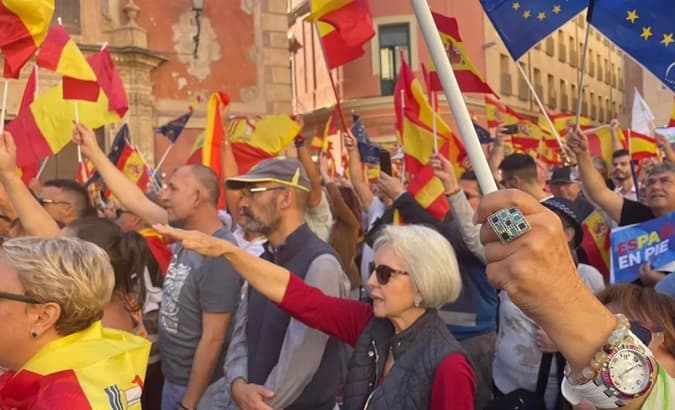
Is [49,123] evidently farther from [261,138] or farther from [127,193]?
[127,193]

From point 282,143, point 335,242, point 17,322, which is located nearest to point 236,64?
point 282,143

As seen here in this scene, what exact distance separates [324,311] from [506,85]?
1111 inches

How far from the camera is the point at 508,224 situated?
1.20 metres

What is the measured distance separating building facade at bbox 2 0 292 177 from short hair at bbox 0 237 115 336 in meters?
13.8

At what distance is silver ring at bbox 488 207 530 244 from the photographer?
1.20 metres

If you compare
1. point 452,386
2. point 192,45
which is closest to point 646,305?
point 452,386

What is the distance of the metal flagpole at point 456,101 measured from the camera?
4.43 ft

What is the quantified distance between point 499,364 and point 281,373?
1.01 meters

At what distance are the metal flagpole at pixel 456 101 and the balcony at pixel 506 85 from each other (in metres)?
28.9

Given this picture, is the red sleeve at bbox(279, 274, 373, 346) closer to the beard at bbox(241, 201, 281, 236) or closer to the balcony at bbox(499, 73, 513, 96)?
the beard at bbox(241, 201, 281, 236)

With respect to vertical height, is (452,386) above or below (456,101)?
below

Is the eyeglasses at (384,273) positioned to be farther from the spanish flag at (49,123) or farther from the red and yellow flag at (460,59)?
the spanish flag at (49,123)

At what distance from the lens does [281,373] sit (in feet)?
9.88

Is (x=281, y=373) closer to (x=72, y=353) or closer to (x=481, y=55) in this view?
(x=72, y=353)
